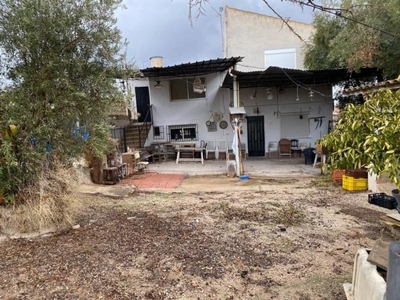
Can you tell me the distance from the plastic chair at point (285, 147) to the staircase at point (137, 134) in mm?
6617

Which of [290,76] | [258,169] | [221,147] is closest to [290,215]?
[258,169]

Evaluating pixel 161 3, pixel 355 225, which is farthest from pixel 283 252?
pixel 161 3

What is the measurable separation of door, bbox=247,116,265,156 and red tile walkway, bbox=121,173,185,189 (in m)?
5.24

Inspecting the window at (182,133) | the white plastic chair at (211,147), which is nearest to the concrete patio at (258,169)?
the white plastic chair at (211,147)

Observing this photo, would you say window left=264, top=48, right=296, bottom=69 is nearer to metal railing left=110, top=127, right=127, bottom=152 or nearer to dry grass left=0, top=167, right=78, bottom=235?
metal railing left=110, top=127, right=127, bottom=152

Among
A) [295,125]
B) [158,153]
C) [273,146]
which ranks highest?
[295,125]

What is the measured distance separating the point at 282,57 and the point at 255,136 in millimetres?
4517

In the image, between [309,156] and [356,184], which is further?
[309,156]

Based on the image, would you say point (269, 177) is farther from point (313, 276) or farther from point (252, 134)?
point (313, 276)

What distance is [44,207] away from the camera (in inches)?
135

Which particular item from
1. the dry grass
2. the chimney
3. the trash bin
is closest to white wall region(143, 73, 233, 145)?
the chimney

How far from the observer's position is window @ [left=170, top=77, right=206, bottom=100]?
13070 mm

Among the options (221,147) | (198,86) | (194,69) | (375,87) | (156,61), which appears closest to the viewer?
(375,87)

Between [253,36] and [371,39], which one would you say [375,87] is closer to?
[371,39]
